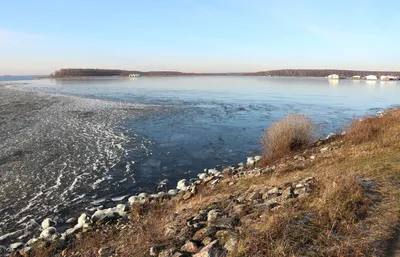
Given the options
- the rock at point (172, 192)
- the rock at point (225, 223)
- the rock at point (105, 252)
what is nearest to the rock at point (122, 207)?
the rock at point (172, 192)

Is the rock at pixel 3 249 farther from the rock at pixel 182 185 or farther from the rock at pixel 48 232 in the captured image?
the rock at pixel 182 185

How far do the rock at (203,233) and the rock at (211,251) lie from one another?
19.6 inches

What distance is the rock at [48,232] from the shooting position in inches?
325

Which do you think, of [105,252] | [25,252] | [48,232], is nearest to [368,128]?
[105,252]

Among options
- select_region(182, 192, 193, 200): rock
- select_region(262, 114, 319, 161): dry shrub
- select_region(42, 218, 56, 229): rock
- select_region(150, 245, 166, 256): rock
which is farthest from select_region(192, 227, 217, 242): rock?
select_region(262, 114, 319, 161): dry shrub

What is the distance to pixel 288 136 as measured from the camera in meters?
14.7

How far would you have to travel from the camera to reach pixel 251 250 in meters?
4.72

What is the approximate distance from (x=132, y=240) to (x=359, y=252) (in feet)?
14.6

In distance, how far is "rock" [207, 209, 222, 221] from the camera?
22.6ft

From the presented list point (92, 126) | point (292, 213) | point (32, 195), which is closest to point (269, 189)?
point (292, 213)

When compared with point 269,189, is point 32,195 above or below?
below

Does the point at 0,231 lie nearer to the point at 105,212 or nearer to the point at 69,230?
the point at 69,230

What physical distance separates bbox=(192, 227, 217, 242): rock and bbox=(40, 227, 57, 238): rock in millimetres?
4594

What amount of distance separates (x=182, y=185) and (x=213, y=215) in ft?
16.5
